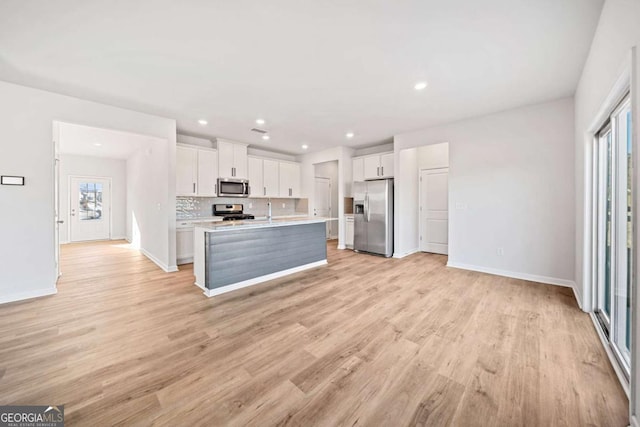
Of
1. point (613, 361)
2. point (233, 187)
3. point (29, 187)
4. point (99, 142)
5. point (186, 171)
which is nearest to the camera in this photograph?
point (613, 361)

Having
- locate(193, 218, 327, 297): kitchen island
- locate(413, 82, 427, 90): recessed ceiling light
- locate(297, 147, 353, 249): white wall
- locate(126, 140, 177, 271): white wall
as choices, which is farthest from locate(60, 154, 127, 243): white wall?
locate(413, 82, 427, 90): recessed ceiling light

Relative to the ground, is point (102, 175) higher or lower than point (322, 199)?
higher

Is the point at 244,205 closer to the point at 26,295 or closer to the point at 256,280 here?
the point at 256,280

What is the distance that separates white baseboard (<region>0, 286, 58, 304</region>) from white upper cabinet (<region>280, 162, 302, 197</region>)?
4.66 meters

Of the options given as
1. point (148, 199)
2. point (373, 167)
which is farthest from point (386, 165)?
point (148, 199)

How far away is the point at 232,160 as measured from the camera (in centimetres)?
568

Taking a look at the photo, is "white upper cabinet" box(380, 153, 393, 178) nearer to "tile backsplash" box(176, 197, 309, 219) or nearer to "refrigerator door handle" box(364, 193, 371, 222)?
"refrigerator door handle" box(364, 193, 371, 222)

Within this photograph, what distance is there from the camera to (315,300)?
3.04 m

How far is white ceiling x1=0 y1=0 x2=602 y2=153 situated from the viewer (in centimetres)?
184

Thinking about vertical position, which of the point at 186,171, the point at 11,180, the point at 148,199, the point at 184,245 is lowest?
the point at 184,245

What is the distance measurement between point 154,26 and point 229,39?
58 centimetres

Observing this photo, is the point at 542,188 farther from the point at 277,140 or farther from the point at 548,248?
the point at 277,140

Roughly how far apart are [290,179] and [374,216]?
9.05 ft

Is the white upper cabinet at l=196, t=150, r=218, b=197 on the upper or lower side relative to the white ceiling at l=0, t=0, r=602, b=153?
lower
